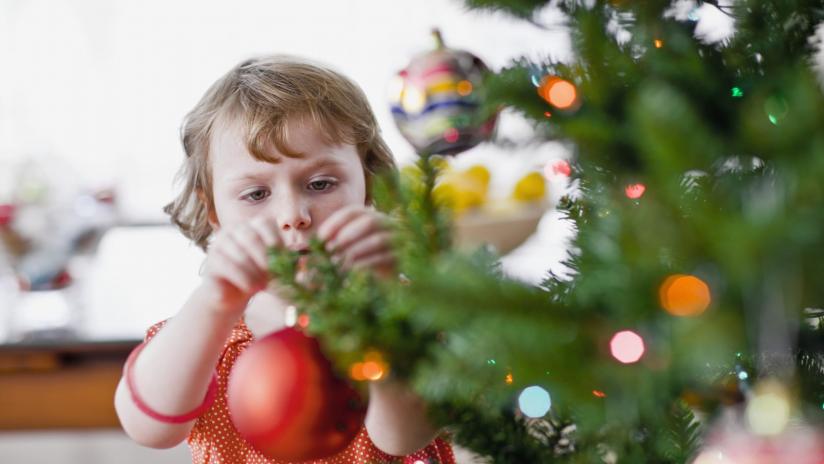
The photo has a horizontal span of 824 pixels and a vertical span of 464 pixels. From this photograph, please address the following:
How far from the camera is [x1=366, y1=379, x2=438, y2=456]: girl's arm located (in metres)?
0.65

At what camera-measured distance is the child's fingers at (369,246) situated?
0.57 m

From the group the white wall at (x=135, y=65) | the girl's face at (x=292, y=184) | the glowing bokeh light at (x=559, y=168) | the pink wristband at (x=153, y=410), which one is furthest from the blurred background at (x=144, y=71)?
the glowing bokeh light at (x=559, y=168)

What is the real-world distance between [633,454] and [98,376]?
176 cm

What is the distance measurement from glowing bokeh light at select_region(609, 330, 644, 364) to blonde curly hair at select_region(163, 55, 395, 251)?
520mm

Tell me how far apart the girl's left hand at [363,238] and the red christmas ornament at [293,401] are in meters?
0.06

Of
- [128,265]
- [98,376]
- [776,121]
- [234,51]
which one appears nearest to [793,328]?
[776,121]

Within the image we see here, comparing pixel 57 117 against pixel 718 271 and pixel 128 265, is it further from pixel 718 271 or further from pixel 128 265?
pixel 718 271

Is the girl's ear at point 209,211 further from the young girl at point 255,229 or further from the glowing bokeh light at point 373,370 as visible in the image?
the glowing bokeh light at point 373,370

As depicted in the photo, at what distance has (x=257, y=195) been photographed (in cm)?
86

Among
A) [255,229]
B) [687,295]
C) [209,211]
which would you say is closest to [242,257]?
[255,229]

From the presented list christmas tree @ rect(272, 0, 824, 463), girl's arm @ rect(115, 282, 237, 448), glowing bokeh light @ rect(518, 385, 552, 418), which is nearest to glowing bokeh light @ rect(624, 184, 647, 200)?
christmas tree @ rect(272, 0, 824, 463)

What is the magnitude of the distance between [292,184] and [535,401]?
0.41 metres

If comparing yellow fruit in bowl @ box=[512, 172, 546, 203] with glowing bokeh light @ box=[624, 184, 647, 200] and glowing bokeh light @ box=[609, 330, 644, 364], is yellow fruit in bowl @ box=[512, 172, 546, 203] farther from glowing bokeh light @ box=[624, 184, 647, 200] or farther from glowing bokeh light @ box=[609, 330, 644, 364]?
glowing bokeh light @ box=[609, 330, 644, 364]

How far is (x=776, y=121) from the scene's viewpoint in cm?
40
